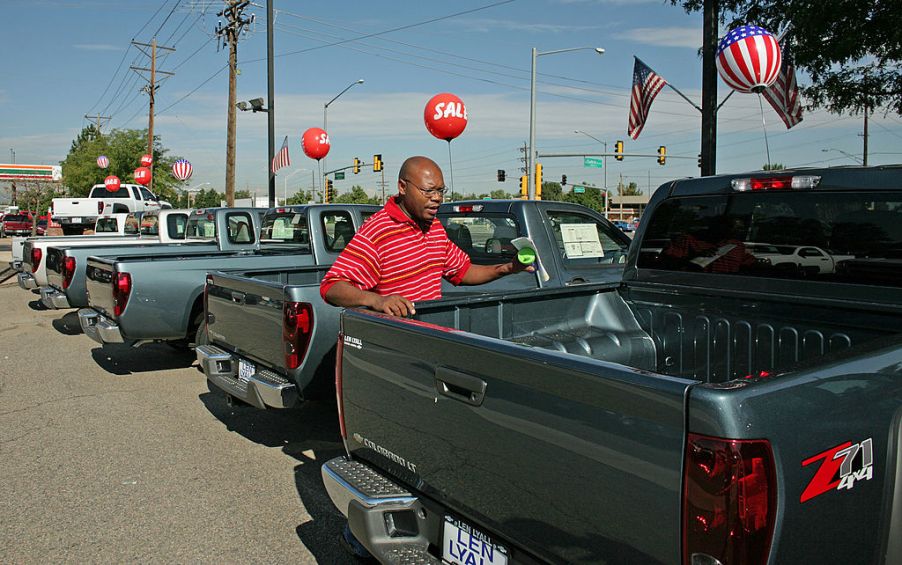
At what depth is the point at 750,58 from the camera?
9.10 meters

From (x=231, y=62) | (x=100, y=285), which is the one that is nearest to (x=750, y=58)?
(x=100, y=285)

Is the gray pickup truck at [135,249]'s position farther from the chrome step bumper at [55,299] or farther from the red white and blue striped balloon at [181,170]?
the red white and blue striped balloon at [181,170]

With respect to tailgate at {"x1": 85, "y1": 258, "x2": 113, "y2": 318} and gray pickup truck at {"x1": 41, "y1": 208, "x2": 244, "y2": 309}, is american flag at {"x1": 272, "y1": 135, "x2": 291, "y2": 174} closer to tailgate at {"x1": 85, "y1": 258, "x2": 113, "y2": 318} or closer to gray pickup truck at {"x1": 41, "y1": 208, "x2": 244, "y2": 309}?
gray pickup truck at {"x1": 41, "y1": 208, "x2": 244, "y2": 309}

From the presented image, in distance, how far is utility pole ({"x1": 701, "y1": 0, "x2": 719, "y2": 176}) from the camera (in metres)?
10.8

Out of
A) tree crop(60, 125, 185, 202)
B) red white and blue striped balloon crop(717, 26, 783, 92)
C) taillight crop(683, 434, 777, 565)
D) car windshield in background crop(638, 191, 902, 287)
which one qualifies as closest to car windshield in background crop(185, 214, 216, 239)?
red white and blue striped balloon crop(717, 26, 783, 92)

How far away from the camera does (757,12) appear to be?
11.4m

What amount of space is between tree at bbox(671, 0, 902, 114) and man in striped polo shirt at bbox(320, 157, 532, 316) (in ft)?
28.1

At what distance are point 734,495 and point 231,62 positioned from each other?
1025 inches

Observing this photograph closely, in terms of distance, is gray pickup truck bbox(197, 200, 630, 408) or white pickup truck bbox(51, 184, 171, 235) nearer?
gray pickup truck bbox(197, 200, 630, 408)

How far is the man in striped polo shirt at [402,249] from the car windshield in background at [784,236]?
870 mm

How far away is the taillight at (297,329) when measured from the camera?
4.73 m

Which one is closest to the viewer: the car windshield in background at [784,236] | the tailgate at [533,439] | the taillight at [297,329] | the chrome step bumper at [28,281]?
the tailgate at [533,439]

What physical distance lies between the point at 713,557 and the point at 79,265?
9925 millimetres

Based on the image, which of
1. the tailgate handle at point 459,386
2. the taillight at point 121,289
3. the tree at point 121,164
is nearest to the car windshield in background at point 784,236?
the tailgate handle at point 459,386
